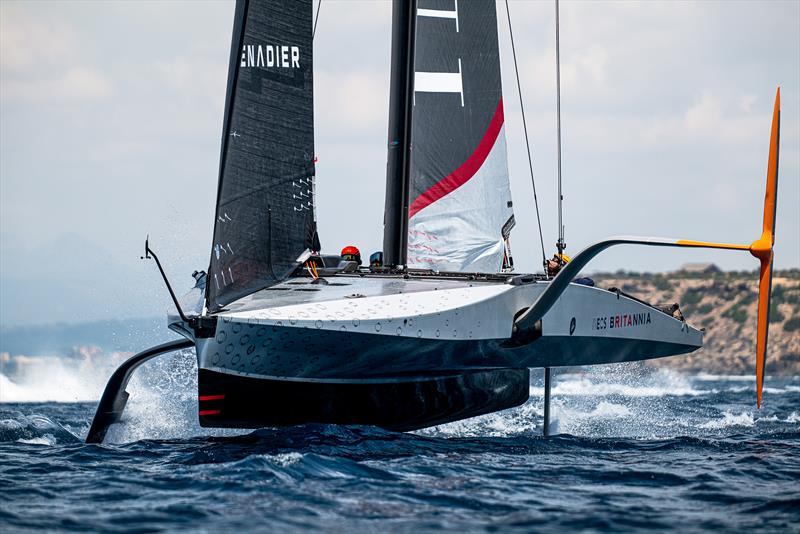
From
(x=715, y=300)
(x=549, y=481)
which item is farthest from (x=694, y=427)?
(x=715, y=300)

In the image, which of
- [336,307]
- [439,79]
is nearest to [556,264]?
[439,79]

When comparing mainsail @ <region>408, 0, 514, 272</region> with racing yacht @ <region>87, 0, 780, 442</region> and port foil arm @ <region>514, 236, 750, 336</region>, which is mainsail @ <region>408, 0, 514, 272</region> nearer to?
racing yacht @ <region>87, 0, 780, 442</region>

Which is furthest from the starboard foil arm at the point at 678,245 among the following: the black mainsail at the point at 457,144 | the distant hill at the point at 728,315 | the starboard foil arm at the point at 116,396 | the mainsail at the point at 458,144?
the distant hill at the point at 728,315

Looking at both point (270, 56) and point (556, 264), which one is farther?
point (556, 264)

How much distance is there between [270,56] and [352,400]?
303cm

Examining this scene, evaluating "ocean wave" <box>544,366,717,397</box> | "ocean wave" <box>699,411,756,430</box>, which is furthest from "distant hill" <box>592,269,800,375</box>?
"ocean wave" <box>699,411,756,430</box>

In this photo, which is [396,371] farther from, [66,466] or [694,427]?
[694,427]

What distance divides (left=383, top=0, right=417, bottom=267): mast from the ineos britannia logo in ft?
7.16

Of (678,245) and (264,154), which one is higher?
(264,154)

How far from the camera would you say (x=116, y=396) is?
410 inches

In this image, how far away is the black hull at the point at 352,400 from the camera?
8.48 meters

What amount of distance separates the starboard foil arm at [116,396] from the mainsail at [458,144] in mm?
2898

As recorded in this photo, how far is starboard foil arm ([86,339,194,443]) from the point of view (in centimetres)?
1011

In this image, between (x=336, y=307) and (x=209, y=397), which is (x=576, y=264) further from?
(x=209, y=397)
